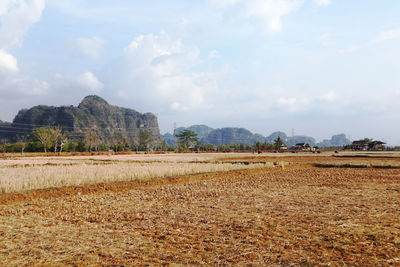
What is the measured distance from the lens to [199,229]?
7.38 meters

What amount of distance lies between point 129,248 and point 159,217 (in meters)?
2.74

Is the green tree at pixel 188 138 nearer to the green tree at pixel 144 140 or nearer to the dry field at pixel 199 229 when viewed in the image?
the green tree at pixel 144 140

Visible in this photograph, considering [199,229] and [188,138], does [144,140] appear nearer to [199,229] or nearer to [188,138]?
[188,138]

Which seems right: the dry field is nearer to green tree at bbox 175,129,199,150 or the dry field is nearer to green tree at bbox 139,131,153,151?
green tree at bbox 139,131,153,151

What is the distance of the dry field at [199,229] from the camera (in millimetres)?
5465

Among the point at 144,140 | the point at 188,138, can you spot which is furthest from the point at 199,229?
the point at 188,138

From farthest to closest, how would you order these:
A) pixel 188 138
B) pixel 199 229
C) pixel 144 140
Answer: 1. pixel 188 138
2. pixel 144 140
3. pixel 199 229

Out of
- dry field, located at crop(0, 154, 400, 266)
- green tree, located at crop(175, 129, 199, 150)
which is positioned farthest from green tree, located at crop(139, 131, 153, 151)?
dry field, located at crop(0, 154, 400, 266)

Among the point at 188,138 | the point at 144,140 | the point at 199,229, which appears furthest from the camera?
the point at 188,138

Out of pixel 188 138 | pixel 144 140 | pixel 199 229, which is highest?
pixel 188 138

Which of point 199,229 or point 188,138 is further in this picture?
point 188,138

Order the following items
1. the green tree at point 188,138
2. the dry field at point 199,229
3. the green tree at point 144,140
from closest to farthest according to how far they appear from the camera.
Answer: the dry field at point 199,229, the green tree at point 144,140, the green tree at point 188,138

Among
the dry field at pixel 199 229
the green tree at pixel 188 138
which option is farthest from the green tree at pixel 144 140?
the dry field at pixel 199 229

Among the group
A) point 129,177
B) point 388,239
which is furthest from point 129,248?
point 129,177
